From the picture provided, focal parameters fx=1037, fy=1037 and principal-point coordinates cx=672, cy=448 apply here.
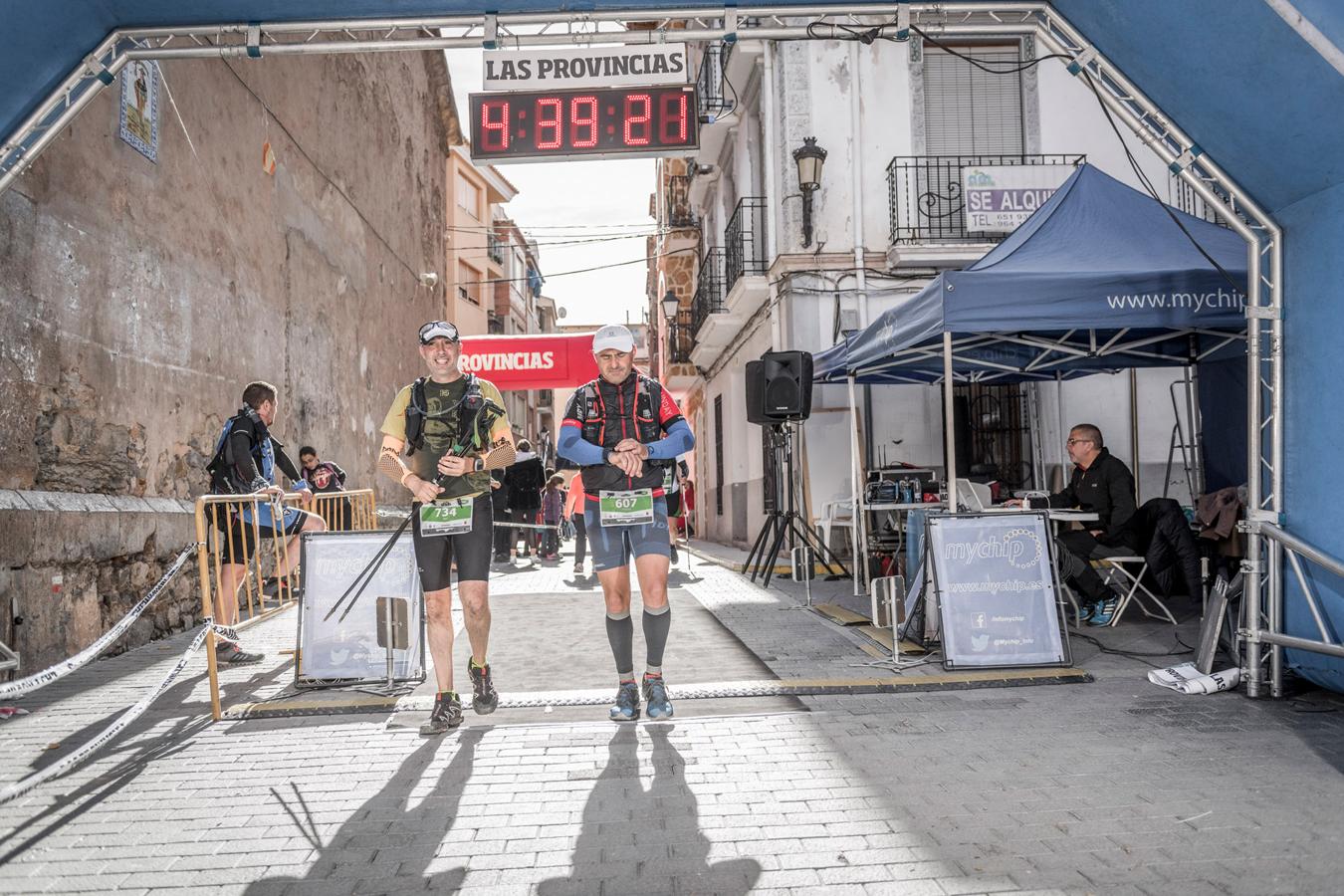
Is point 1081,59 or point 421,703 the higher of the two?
point 1081,59

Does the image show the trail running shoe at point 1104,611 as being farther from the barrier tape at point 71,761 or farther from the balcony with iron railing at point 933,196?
the balcony with iron railing at point 933,196

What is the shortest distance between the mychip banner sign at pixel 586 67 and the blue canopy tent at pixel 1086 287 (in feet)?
7.66

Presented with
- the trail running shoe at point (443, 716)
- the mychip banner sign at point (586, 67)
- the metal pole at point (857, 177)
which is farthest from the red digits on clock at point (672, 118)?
the metal pole at point (857, 177)

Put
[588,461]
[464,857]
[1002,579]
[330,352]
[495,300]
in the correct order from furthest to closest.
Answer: [495,300]
[330,352]
[1002,579]
[588,461]
[464,857]

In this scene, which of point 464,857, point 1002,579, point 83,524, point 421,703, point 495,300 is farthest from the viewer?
point 495,300

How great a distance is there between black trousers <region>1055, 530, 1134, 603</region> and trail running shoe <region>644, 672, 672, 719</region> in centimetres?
389

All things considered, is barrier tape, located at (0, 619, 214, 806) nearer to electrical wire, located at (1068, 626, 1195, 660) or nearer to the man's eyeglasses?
the man's eyeglasses

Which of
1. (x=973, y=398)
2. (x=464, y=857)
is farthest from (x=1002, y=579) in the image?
(x=973, y=398)

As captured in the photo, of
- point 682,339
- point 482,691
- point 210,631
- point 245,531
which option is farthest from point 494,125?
point 682,339

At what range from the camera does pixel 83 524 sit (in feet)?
23.5

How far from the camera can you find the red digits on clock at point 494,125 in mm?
7523

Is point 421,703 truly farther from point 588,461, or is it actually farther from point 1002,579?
point 1002,579

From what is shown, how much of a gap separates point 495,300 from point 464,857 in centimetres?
4582

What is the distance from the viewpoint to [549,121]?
7520 millimetres
